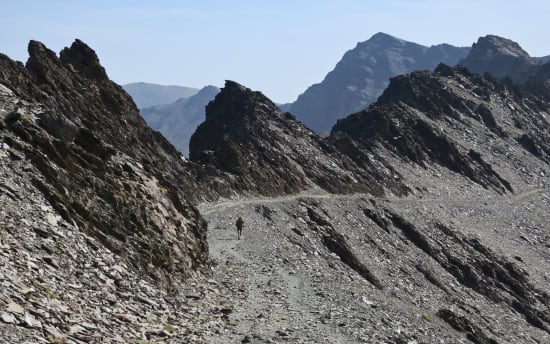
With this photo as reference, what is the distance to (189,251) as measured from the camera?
3572 cm

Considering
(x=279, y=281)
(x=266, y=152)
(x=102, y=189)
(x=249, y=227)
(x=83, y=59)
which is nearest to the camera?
(x=102, y=189)

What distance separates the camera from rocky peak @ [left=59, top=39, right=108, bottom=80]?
63094 millimetres

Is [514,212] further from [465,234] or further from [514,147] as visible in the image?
[514,147]

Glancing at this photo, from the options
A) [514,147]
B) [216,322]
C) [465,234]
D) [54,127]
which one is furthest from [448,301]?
[514,147]

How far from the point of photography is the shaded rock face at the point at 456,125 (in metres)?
126

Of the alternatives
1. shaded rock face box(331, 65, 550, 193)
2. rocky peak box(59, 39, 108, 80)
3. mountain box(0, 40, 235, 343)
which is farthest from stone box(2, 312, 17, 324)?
shaded rock face box(331, 65, 550, 193)

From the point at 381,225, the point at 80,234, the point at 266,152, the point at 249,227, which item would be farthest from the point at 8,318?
the point at 266,152

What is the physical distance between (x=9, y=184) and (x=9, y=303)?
7.92 meters

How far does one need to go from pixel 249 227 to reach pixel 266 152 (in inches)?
1308

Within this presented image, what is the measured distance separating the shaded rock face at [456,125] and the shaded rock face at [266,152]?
14.6 meters

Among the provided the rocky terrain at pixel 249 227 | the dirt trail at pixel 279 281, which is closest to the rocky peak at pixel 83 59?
the rocky terrain at pixel 249 227

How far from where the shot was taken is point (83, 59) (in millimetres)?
64625

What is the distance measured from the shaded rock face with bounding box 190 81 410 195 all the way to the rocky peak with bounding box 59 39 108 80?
18.9 meters

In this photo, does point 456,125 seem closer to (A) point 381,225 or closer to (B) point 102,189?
(A) point 381,225
